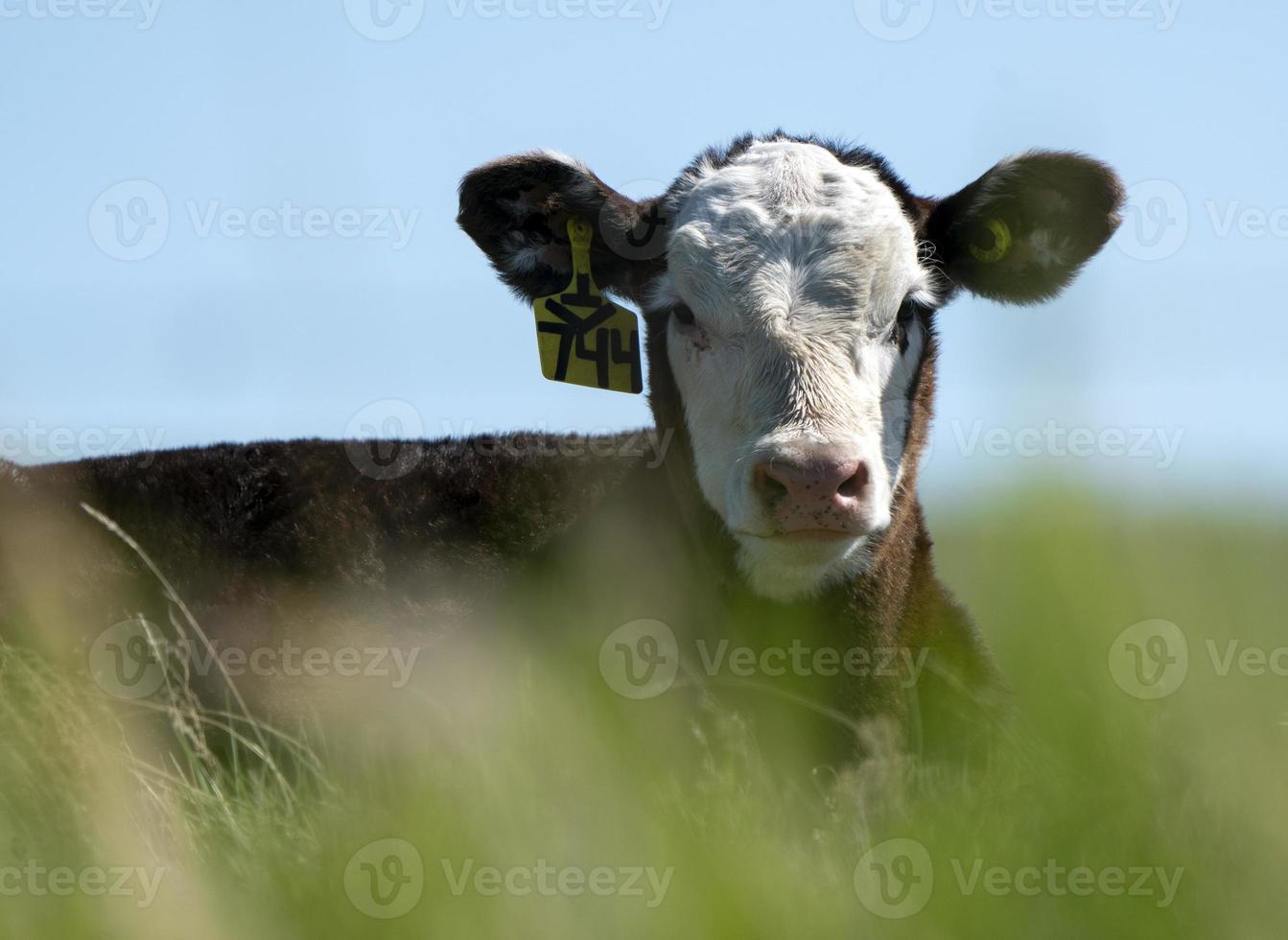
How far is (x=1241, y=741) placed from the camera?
2643 mm

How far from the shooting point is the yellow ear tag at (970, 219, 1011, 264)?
652 centimetres

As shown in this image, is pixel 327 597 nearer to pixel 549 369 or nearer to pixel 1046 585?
pixel 549 369

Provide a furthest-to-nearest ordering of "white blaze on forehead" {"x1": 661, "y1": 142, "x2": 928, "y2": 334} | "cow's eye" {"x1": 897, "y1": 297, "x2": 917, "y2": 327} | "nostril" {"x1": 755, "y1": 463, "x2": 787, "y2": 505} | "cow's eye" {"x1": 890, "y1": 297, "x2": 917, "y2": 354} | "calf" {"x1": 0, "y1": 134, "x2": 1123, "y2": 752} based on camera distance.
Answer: "cow's eye" {"x1": 897, "y1": 297, "x2": 917, "y2": 327} → "cow's eye" {"x1": 890, "y1": 297, "x2": 917, "y2": 354} → "white blaze on forehead" {"x1": 661, "y1": 142, "x2": 928, "y2": 334} → "calf" {"x1": 0, "y1": 134, "x2": 1123, "y2": 752} → "nostril" {"x1": 755, "y1": 463, "x2": 787, "y2": 505}

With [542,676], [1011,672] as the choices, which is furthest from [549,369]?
[1011,672]

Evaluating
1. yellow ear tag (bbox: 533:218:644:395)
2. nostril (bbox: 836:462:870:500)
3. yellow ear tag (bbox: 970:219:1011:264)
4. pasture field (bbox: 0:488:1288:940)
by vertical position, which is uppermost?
yellow ear tag (bbox: 970:219:1011:264)

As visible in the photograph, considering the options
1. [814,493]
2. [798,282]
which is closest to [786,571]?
[814,493]

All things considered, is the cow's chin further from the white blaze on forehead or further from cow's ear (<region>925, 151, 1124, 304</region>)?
cow's ear (<region>925, 151, 1124, 304</region>)

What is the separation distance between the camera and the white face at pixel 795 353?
4781 millimetres

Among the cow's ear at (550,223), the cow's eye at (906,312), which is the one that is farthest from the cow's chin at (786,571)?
the cow's ear at (550,223)

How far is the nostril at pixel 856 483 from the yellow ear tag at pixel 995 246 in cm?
217

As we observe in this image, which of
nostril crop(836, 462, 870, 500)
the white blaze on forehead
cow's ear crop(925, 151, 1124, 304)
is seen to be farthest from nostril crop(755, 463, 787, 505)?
cow's ear crop(925, 151, 1124, 304)

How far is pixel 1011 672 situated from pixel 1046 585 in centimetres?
30

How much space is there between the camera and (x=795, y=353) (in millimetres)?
5301

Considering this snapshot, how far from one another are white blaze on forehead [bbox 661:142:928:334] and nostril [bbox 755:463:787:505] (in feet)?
2.77
